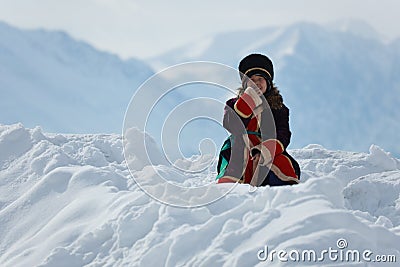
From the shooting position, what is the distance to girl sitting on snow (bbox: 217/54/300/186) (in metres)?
5.03

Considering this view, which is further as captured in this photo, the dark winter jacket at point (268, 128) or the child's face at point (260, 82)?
the child's face at point (260, 82)

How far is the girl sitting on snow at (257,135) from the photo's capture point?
503cm

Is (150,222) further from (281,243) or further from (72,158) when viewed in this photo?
(72,158)

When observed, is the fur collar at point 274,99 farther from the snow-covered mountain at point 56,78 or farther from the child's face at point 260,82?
the snow-covered mountain at point 56,78

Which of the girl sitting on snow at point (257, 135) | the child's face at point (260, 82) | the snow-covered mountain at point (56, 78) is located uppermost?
the snow-covered mountain at point (56, 78)

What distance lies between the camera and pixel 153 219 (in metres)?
4.35

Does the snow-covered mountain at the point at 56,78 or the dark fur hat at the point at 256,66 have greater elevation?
the snow-covered mountain at the point at 56,78

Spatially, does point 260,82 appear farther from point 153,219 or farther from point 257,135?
point 153,219

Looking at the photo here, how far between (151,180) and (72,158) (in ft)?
6.13

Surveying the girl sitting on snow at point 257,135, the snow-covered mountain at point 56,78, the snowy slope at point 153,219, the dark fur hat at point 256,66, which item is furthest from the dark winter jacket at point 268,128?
the snow-covered mountain at point 56,78

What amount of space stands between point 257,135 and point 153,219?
1.27 m

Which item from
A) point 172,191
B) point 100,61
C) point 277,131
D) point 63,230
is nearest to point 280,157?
point 277,131

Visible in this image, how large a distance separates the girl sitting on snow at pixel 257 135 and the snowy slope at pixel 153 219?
580 mm

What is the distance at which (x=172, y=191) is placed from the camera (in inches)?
185
